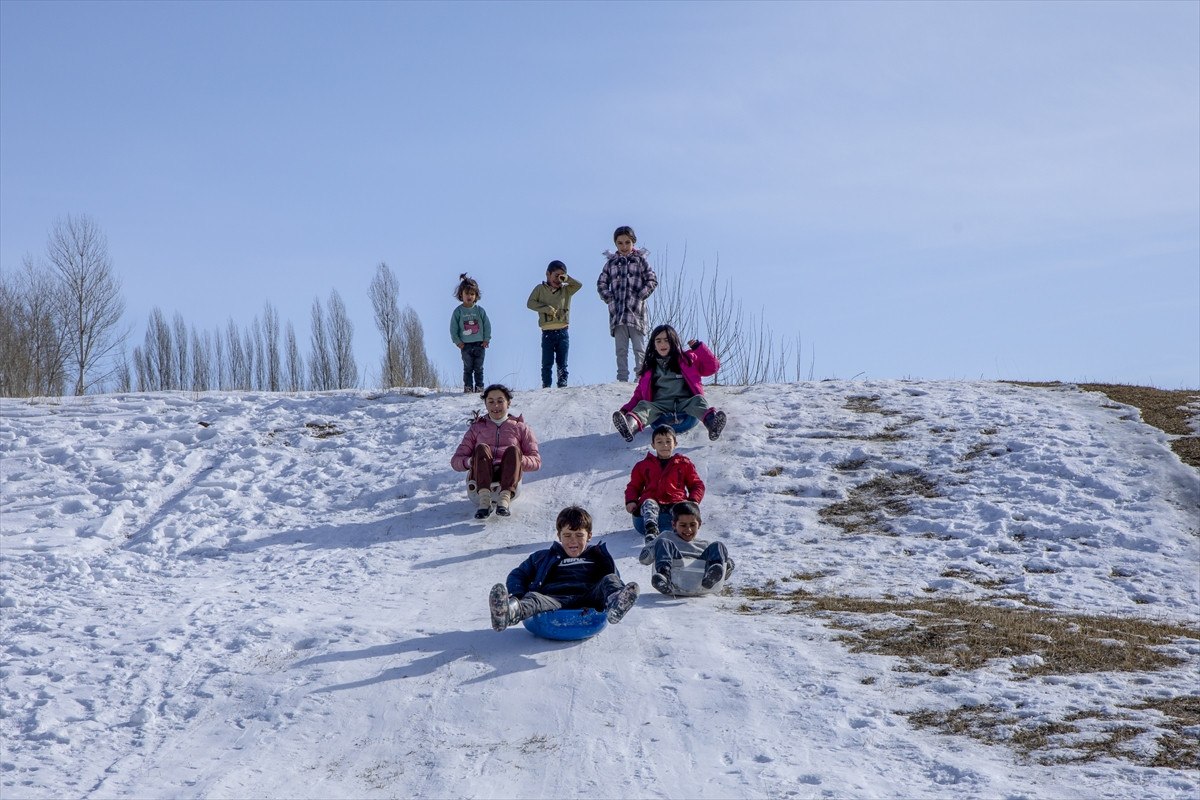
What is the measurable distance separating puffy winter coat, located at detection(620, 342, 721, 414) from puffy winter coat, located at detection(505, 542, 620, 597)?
499 cm

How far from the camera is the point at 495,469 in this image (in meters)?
11.4

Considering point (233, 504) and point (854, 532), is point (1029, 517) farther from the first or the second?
point (233, 504)

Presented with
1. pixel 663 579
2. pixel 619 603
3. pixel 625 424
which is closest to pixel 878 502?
pixel 625 424

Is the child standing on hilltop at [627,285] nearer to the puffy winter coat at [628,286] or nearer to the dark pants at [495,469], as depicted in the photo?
the puffy winter coat at [628,286]

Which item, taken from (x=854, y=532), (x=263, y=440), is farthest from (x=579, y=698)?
(x=263, y=440)

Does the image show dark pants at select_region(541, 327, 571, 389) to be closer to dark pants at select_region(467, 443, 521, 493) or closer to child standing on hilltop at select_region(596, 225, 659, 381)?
child standing on hilltop at select_region(596, 225, 659, 381)

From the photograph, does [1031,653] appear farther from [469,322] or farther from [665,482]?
[469,322]

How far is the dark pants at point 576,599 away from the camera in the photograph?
732 cm

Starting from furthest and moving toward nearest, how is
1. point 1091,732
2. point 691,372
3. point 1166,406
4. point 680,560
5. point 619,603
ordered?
point 1166,406, point 691,372, point 680,560, point 619,603, point 1091,732

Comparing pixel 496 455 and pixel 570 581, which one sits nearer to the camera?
pixel 570 581

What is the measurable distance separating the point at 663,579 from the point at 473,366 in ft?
25.2

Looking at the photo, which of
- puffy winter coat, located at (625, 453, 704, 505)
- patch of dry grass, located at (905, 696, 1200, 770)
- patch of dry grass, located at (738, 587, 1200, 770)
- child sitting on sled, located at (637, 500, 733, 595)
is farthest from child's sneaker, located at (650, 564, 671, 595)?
patch of dry grass, located at (905, 696, 1200, 770)

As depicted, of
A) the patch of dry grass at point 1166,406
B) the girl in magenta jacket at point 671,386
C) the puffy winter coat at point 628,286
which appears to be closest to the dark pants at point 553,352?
the puffy winter coat at point 628,286

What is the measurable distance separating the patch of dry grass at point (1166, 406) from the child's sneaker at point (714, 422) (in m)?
5.04
